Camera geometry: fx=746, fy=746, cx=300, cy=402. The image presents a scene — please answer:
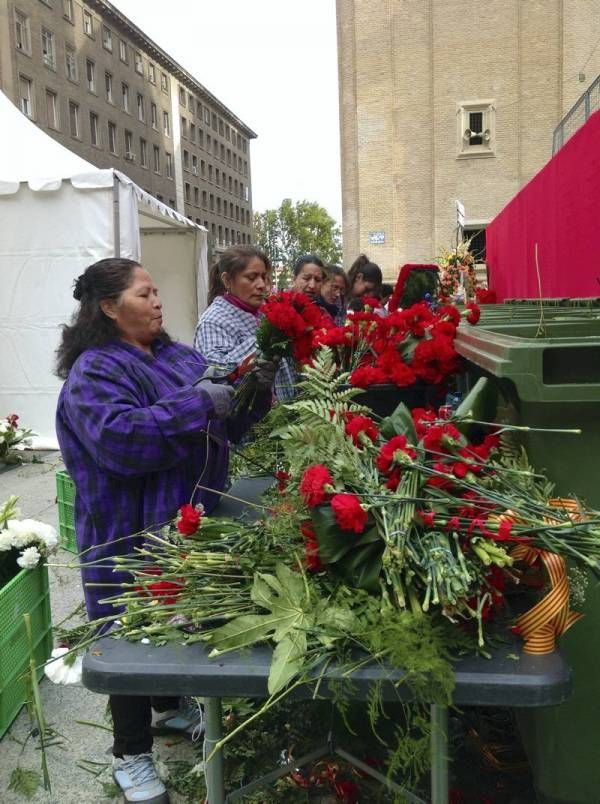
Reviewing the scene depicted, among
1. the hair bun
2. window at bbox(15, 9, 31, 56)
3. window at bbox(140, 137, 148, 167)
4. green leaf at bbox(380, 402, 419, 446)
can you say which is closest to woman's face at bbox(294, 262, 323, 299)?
the hair bun

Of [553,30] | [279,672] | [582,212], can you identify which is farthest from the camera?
[553,30]

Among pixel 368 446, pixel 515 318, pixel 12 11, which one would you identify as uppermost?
pixel 12 11

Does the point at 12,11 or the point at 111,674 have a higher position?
the point at 12,11

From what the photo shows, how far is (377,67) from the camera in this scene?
29.0 metres

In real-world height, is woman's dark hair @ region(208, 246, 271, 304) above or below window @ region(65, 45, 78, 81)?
below

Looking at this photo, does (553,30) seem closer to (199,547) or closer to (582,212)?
(582,212)

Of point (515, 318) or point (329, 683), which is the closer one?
point (329, 683)

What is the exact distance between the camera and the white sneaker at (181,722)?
2708 mm

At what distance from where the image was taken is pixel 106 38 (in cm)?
4453

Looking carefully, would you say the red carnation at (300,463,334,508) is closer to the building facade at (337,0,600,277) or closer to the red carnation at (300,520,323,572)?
the red carnation at (300,520,323,572)

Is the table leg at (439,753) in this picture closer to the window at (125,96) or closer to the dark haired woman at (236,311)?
the dark haired woman at (236,311)

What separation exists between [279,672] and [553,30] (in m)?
31.9

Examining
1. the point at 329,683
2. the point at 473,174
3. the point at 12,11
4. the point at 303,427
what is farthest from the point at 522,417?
the point at 12,11

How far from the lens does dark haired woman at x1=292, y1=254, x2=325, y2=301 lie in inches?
198
